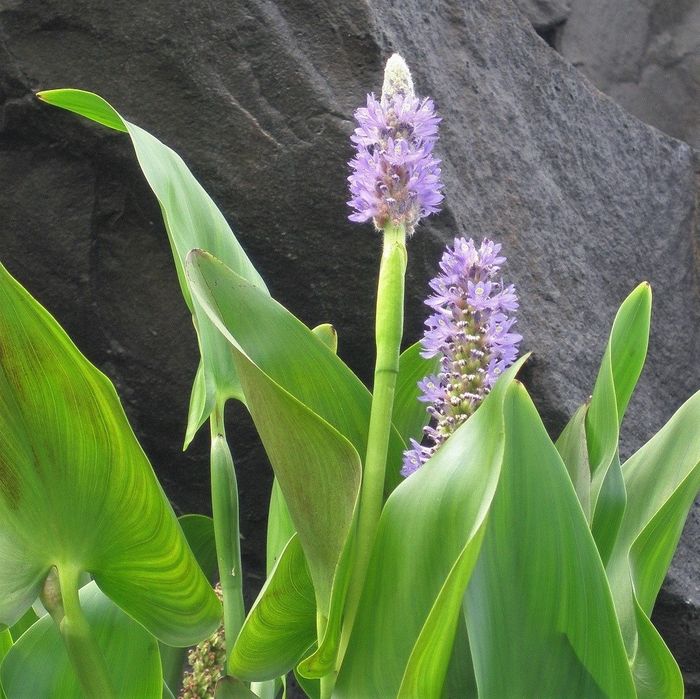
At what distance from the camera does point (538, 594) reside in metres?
0.63

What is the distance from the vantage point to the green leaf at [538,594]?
2.03 feet

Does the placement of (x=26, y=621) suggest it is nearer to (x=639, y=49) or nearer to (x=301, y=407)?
(x=301, y=407)

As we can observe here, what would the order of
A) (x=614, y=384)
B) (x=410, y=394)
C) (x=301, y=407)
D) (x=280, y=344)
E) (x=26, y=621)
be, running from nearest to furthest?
(x=301, y=407), (x=280, y=344), (x=614, y=384), (x=410, y=394), (x=26, y=621)

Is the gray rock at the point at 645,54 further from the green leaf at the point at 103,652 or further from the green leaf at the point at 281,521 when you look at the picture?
the green leaf at the point at 103,652

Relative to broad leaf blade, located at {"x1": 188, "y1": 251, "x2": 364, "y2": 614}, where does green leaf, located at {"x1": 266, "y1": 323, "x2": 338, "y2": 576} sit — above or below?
below

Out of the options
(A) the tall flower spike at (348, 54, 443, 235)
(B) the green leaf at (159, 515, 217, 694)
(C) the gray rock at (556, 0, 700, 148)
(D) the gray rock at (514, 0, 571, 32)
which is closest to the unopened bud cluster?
(B) the green leaf at (159, 515, 217, 694)

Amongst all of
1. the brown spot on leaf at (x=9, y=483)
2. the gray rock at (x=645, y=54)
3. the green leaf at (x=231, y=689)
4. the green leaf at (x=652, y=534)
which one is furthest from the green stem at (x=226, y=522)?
the gray rock at (x=645, y=54)

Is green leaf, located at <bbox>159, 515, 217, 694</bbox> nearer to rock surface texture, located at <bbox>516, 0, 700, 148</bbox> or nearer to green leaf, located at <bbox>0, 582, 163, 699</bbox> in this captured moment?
green leaf, located at <bbox>0, 582, 163, 699</bbox>

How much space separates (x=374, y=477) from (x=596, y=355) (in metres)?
0.88

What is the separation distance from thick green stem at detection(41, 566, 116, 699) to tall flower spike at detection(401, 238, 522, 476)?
0.29m

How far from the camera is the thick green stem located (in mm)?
667

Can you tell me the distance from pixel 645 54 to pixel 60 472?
2.35 meters

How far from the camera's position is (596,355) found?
147 centimetres

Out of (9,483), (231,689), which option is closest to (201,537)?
(231,689)
